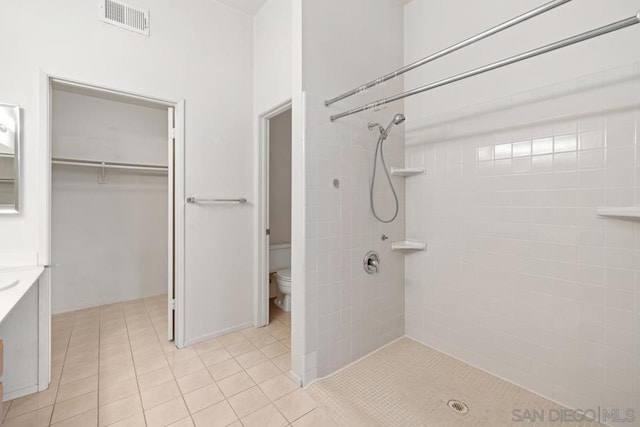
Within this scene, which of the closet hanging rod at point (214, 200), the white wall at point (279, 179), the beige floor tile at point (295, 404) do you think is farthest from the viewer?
the white wall at point (279, 179)

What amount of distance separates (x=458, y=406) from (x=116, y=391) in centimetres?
202

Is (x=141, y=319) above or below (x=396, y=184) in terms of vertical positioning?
below

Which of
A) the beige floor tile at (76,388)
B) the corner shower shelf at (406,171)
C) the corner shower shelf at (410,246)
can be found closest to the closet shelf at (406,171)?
the corner shower shelf at (406,171)

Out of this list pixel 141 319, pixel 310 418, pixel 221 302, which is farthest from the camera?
pixel 141 319

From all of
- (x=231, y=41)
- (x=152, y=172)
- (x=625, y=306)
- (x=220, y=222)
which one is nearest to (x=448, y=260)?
(x=625, y=306)

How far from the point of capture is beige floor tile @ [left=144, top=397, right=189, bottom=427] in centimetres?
141

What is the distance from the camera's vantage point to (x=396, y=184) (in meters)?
2.20

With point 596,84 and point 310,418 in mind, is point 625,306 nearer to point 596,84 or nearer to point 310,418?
point 596,84

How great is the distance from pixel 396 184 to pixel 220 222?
1.52 meters

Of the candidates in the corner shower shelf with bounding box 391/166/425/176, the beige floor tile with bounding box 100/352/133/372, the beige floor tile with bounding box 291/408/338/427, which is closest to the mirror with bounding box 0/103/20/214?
the beige floor tile with bounding box 100/352/133/372

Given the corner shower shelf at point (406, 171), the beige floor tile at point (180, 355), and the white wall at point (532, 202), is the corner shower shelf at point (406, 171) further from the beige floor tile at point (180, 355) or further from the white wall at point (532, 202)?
the beige floor tile at point (180, 355)

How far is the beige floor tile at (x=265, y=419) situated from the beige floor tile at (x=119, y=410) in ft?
2.03

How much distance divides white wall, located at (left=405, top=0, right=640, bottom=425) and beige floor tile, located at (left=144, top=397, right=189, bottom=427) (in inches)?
68.0

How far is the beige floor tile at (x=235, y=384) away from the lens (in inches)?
65.0
